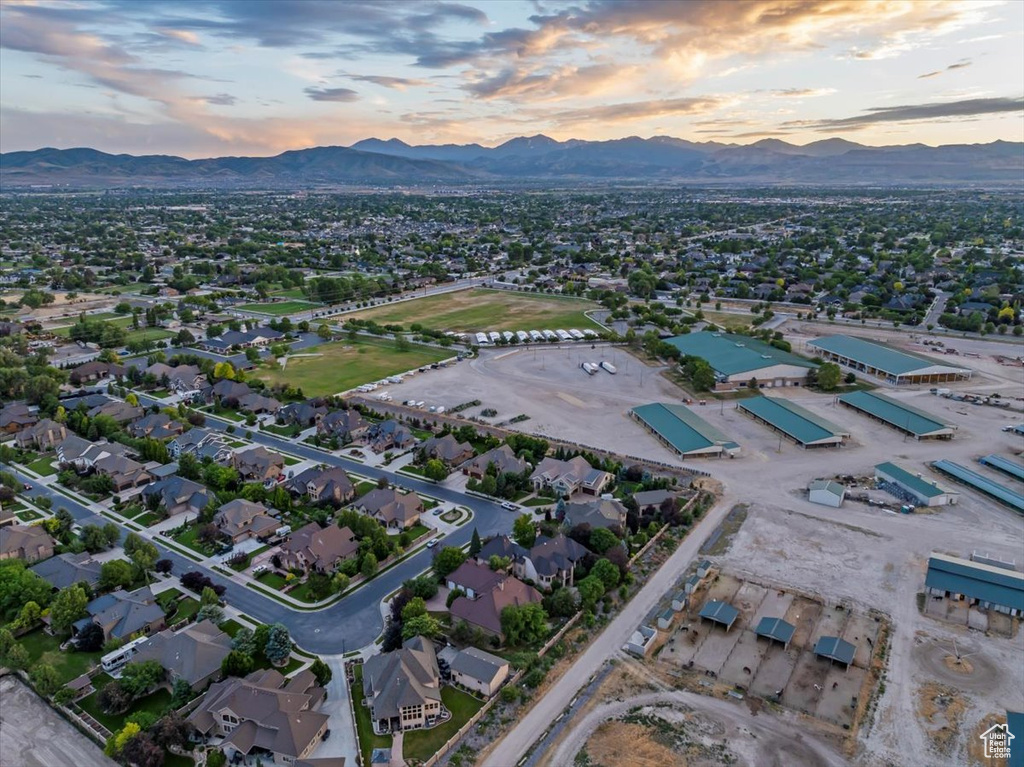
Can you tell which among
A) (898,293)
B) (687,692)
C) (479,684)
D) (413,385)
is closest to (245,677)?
(479,684)

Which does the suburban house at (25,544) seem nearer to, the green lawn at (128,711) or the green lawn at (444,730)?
the green lawn at (128,711)

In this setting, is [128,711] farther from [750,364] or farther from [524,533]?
[750,364]

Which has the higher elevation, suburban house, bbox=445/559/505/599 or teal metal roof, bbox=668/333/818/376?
teal metal roof, bbox=668/333/818/376

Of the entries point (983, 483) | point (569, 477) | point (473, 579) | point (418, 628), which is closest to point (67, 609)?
point (418, 628)

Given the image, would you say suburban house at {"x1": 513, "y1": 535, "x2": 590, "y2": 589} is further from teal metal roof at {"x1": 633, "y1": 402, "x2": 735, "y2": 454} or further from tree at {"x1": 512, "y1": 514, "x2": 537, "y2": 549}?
teal metal roof at {"x1": 633, "y1": 402, "x2": 735, "y2": 454}

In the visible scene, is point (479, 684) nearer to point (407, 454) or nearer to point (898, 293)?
point (407, 454)

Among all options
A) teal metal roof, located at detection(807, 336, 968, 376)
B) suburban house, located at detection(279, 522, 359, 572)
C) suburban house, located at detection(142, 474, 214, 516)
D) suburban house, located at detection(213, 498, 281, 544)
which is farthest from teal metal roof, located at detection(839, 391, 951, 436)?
suburban house, located at detection(142, 474, 214, 516)
